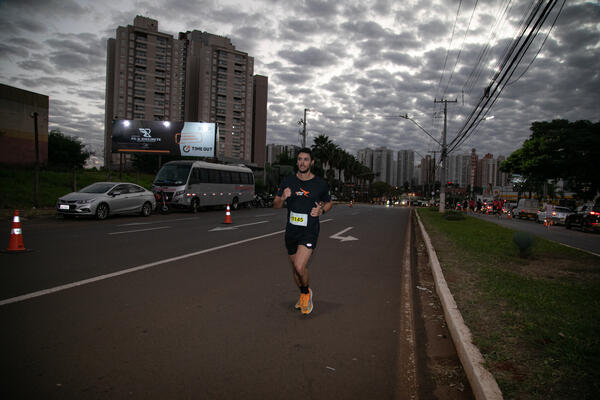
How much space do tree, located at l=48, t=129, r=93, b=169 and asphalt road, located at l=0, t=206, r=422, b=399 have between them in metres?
49.2

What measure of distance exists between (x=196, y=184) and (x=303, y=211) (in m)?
18.6

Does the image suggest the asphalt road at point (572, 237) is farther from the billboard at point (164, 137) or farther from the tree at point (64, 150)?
the tree at point (64, 150)

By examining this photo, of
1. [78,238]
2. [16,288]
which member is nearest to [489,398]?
[16,288]

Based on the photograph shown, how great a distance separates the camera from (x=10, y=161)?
1136 inches

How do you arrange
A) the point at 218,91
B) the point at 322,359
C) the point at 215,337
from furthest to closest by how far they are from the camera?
1. the point at 218,91
2. the point at 215,337
3. the point at 322,359

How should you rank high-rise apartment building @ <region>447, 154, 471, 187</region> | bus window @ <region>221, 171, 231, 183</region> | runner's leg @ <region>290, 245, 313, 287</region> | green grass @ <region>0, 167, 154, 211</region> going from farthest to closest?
high-rise apartment building @ <region>447, 154, 471, 187</region>
bus window @ <region>221, 171, 231, 183</region>
green grass @ <region>0, 167, 154, 211</region>
runner's leg @ <region>290, 245, 313, 287</region>

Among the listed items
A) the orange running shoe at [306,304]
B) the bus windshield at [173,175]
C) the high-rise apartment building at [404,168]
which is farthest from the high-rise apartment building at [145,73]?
the high-rise apartment building at [404,168]

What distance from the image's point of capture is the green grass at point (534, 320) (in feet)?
9.04

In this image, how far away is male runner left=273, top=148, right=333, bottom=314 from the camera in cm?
419

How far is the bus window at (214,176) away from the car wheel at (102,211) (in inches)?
342

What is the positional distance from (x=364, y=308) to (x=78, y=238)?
8.10 metres

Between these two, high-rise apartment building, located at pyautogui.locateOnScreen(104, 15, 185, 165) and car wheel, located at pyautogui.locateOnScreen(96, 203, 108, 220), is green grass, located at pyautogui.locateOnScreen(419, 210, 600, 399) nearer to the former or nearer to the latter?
car wheel, located at pyautogui.locateOnScreen(96, 203, 108, 220)

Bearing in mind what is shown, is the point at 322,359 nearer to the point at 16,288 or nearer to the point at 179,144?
the point at 16,288

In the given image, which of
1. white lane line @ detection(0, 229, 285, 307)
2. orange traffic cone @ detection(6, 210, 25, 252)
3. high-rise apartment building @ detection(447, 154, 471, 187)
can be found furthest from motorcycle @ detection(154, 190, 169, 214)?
high-rise apartment building @ detection(447, 154, 471, 187)
